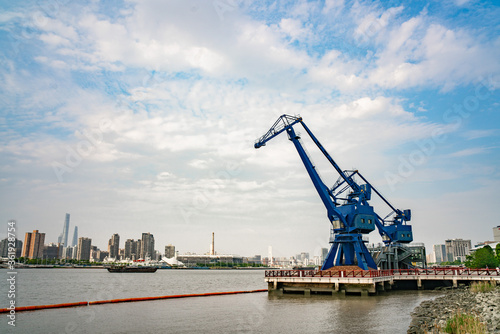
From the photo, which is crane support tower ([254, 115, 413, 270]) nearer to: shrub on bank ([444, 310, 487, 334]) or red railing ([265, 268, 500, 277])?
red railing ([265, 268, 500, 277])

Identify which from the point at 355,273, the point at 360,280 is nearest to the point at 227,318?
the point at 360,280

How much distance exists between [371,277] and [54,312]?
28.0 metres

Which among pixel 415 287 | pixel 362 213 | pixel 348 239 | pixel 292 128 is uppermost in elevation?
pixel 292 128

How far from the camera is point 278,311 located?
27562 mm

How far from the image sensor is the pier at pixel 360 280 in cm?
3584

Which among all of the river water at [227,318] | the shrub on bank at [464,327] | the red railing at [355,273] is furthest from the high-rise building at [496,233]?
the shrub on bank at [464,327]

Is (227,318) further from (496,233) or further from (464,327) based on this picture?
(496,233)

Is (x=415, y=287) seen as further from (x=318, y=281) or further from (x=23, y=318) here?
(x=23, y=318)

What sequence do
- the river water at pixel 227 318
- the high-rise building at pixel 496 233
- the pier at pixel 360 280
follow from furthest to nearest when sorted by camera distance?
the high-rise building at pixel 496 233 → the pier at pixel 360 280 → the river water at pixel 227 318

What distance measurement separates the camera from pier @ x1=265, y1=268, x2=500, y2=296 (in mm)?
35844

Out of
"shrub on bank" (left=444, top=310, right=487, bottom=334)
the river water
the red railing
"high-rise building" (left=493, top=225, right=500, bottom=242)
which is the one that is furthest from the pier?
"high-rise building" (left=493, top=225, right=500, bottom=242)

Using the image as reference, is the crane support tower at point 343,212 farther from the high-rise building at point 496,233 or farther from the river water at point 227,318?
the high-rise building at point 496,233

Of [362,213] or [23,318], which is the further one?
[362,213]

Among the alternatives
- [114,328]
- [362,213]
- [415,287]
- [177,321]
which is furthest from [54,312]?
[415,287]
